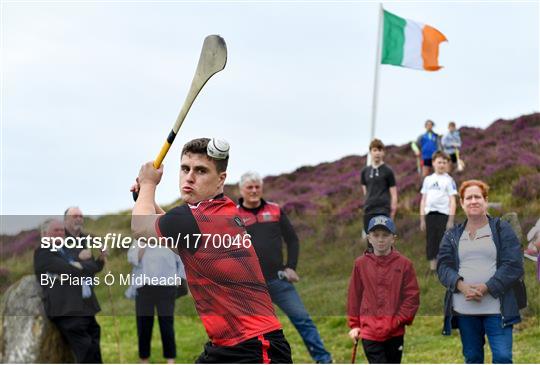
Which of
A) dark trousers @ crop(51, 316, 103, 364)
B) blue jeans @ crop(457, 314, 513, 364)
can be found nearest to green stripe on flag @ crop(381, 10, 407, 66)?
dark trousers @ crop(51, 316, 103, 364)

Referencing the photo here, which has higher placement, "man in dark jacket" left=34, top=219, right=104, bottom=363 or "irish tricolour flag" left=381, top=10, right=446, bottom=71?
"irish tricolour flag" left=381, top=10, right=446, bottom=71

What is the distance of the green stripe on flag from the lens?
2391cm

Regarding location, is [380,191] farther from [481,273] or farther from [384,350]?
[481,273]

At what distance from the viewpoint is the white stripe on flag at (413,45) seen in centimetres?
2396

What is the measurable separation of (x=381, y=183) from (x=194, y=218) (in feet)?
26.9

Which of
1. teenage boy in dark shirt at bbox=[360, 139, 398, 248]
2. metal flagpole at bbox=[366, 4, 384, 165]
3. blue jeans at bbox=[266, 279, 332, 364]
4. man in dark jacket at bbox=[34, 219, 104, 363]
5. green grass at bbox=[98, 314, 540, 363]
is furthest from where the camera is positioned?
metal flagpole at bbox=[366, 4, 384, 165]

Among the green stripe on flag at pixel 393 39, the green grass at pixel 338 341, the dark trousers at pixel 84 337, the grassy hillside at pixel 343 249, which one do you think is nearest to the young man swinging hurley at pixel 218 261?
the grassy hillside at pixel 343 249

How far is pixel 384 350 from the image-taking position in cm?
828

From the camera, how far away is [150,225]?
5539mm

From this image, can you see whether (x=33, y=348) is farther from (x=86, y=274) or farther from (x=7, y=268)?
(x=7, y=268)

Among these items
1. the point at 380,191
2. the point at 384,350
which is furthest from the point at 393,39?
the point at 384,350

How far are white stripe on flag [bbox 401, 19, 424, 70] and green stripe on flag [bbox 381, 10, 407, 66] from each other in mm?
105

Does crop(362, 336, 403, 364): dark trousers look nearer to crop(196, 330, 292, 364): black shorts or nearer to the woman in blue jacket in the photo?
the woman in blue jacket

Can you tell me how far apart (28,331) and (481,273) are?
6.05 m
